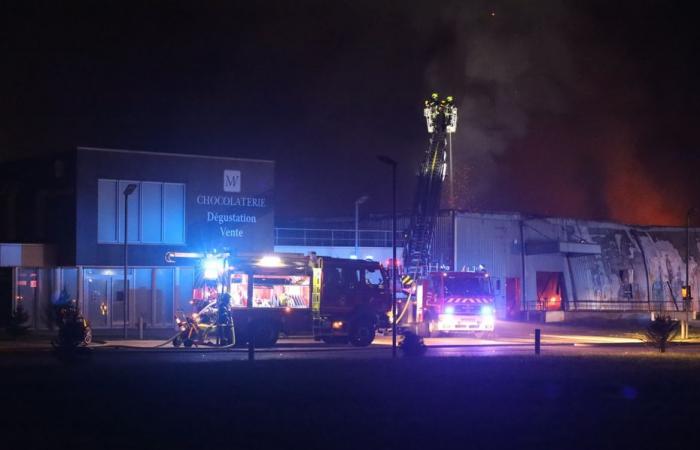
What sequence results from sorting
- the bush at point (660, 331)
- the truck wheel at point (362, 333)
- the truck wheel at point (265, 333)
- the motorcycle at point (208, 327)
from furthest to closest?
1. the truck wheel at point (362, 333)
2. the bush at point (660, 331)
3. the truck wheel at point (265, 333)
4. the motorcycle at point (208, 327)

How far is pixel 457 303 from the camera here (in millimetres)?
37188

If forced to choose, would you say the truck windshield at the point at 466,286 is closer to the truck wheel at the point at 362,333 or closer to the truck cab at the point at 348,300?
the truck cab at the point at 348,300

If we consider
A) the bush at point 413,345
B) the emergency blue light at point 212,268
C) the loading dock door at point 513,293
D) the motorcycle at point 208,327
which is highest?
the emergency blue light at point 212,268

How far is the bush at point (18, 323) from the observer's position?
3522 cm

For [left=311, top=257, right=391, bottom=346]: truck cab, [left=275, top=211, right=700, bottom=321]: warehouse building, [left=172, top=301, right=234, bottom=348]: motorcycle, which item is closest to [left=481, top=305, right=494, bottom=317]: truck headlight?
[left=311, top=257, right=391, bottom=346]: truck cab

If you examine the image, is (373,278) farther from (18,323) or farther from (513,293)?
(513,293)

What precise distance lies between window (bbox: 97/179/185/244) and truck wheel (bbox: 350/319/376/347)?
488 inches

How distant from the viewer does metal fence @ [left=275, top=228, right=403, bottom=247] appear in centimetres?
5181

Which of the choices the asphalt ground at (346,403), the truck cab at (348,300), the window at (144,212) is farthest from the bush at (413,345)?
the window at (144,212)

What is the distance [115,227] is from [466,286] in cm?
1561

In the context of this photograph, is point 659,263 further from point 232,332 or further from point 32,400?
point 32,400

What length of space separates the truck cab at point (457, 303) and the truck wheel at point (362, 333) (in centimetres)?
456

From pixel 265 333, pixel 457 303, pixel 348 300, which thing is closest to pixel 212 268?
pixel 265 333

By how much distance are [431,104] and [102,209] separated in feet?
57.4
